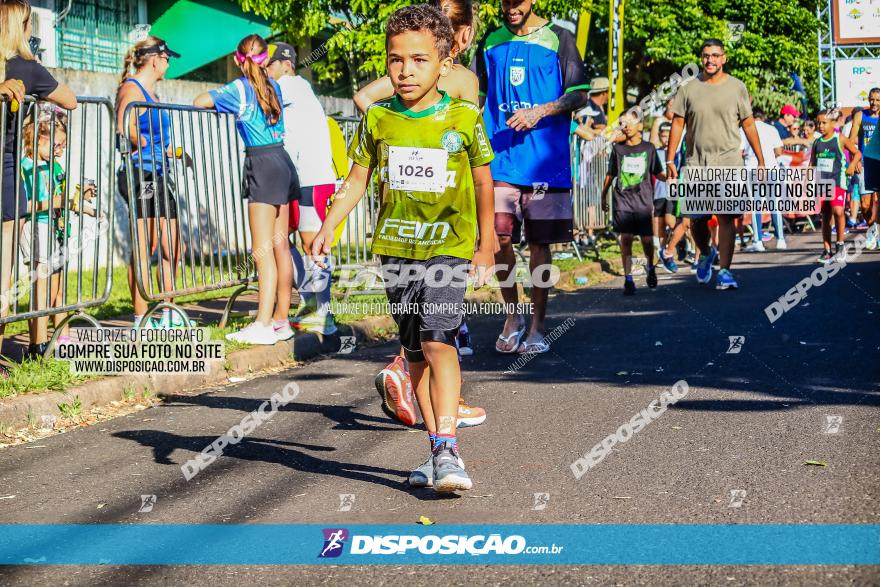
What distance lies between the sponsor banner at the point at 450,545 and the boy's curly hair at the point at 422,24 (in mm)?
1835

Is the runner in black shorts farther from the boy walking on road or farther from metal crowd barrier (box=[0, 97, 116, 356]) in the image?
the boy walking on road

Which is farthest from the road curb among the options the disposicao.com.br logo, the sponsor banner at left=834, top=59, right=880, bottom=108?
the sponsor banner at left=834, top=59, right=880, bottom=108

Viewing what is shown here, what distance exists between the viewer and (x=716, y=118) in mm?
11383

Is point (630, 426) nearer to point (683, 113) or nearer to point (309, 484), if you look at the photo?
point (309, 484)

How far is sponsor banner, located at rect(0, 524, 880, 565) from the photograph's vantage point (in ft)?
11.8

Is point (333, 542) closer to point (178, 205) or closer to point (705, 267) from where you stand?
point (178, 205)

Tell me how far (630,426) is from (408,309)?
55.3 inches

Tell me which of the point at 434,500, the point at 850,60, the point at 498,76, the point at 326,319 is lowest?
the point at 434,500

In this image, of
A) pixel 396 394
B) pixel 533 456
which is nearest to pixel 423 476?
pixel 396 394

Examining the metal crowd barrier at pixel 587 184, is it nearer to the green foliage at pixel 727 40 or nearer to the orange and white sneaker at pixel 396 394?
the orange and white sneaker at pixel 396 394

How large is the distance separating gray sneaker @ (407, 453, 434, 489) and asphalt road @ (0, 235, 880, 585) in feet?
0.16

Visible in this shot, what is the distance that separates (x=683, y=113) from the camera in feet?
38.3

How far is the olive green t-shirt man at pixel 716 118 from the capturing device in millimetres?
11352

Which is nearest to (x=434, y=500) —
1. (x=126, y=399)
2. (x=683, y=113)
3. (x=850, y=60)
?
(x=126, y=399)
